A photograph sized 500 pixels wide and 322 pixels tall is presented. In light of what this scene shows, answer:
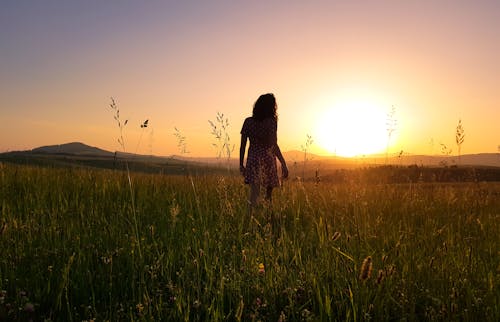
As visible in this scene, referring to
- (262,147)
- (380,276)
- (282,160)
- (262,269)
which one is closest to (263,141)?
(262,147)

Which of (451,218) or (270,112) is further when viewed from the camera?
(270,112)

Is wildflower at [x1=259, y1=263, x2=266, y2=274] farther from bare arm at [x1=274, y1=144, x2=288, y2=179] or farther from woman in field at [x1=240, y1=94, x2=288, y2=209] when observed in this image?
woman in field at [x1=240, y1=94, x2=288, y2=209]

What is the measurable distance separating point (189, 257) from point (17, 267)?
4.21ft

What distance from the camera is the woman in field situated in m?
7.44

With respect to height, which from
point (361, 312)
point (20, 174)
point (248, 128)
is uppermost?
point (248, 128)

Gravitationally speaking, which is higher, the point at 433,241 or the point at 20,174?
the point at 20,174

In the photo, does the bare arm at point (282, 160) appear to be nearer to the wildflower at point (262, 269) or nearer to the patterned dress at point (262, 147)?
the patterned dress at point (262, 147)

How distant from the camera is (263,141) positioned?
7.55 meters

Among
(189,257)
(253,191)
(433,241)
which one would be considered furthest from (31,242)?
(253,191)

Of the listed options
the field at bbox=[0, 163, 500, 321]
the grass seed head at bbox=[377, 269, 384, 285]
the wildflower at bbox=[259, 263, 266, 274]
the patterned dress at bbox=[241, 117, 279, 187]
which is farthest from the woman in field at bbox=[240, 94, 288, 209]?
the grass seed head at bbox=[377, 269, 384, 285]

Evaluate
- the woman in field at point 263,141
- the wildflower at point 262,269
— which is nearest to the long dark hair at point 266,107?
the woman in field at point 263,141

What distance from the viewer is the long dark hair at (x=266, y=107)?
7.45 m

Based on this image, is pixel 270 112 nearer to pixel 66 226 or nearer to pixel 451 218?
pixel 451 218

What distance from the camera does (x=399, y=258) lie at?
333cm
